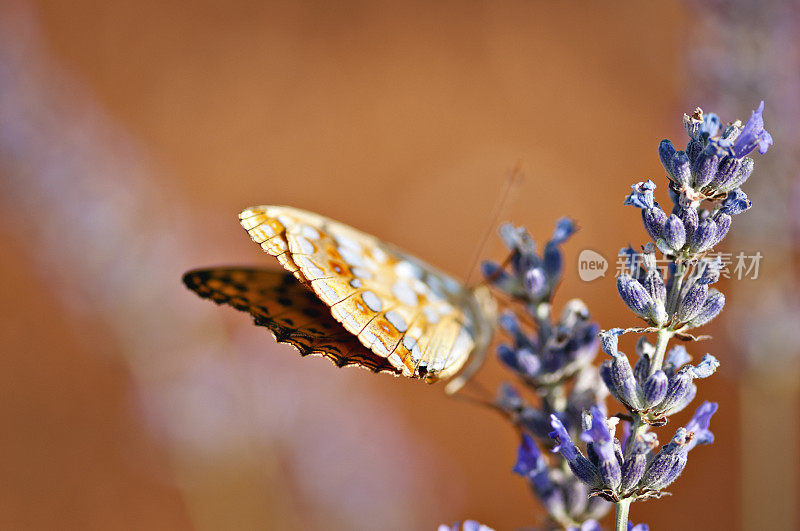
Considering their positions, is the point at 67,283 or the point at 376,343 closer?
the point at 376,343

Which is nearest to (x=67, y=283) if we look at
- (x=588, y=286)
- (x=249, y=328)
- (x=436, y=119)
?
(x=249, y=328)

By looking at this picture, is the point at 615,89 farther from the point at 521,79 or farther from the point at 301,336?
the point at 301,336

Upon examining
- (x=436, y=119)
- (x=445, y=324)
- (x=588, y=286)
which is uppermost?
(x=436, y=119)

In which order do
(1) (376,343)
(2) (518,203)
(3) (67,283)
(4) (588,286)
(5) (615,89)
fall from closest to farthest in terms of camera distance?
(1) (376,343), (3) (67,283), (4) (588,286), (2) (518,203), (5) (615,89)

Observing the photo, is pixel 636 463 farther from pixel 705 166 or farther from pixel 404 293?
pixel 404 293

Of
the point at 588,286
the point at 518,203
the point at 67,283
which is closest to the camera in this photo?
the point at 67,283

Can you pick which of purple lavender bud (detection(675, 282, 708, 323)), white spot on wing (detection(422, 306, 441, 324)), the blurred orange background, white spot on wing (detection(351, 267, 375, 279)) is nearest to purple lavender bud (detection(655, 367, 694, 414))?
purple lavender bud (detection(675, 282, 708, 323))

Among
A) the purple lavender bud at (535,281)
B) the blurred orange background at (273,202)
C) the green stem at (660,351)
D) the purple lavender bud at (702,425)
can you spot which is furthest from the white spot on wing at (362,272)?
the blurred orange background at (273,202)
